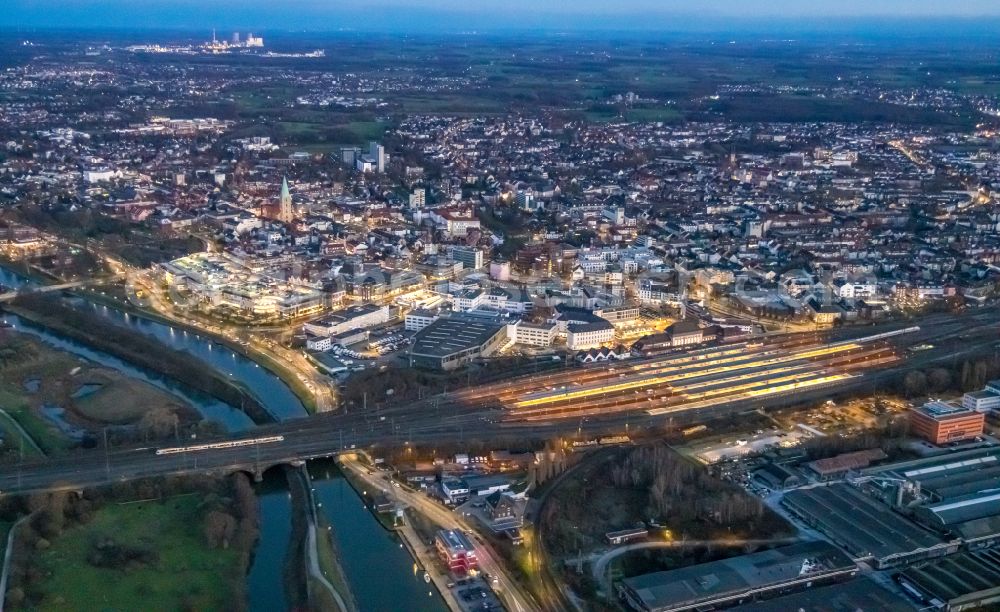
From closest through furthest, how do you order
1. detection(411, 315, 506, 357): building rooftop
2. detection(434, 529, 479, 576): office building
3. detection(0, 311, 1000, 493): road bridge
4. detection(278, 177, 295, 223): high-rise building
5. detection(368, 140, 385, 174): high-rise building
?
detection(434, 529, 479, 576): office building, detection(0, 311, 1000, 493): road bridge, detection(411, 315, 506, 357): building rooftop, detection(278, 177, 295, 223): high-rise building, detection(368, 140, 385, 174): high-rise building

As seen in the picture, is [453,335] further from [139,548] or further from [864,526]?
[864,526]

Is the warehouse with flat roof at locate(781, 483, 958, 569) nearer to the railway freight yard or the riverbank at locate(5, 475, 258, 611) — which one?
the railway freight yard

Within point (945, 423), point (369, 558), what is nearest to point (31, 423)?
point (369, 558)

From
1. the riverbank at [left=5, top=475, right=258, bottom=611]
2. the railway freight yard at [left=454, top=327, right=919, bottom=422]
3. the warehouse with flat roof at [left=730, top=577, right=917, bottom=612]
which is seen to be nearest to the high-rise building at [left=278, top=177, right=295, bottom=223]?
the railway freight yard at [left=454, top=327, right=919, bottom=422]

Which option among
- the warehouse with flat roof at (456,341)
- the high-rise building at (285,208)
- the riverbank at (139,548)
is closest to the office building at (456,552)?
the riverbank at (139,548)

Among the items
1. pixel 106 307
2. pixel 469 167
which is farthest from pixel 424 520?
pixel 469 167

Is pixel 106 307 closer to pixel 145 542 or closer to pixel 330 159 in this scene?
pixel 145 542
